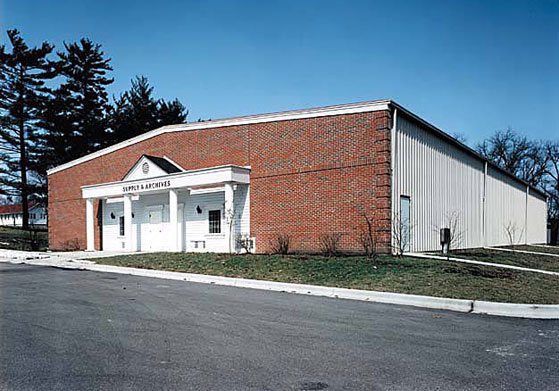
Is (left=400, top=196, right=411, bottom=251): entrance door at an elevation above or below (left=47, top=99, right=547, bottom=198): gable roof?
below

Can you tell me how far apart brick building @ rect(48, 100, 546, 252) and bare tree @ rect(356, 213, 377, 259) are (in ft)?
0.35

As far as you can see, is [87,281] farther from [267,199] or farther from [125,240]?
[125,240]

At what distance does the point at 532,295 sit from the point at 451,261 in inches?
213

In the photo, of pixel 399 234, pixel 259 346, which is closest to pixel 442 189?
pixel 399 234

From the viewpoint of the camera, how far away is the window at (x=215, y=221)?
22.8m

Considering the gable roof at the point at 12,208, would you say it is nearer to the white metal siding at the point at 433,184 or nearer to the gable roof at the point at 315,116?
the gable roof at the point at 315,116

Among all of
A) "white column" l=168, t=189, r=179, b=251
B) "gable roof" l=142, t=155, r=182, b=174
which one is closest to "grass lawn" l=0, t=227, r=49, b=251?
"gable roof" l=142, t=155, r=182, b=174

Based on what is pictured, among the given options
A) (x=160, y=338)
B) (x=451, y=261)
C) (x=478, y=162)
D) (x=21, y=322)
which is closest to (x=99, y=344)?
(x=160, y=338)

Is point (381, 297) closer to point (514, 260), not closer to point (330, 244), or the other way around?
point (330, 244)

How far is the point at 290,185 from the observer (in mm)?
19938

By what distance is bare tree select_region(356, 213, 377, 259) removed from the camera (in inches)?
683

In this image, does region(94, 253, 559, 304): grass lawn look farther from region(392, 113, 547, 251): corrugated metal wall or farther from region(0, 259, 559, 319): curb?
region(392, 113, 547, 251): corrugated metal wall

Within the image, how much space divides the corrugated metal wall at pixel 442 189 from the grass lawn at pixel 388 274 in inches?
147

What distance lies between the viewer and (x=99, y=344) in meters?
6.35
